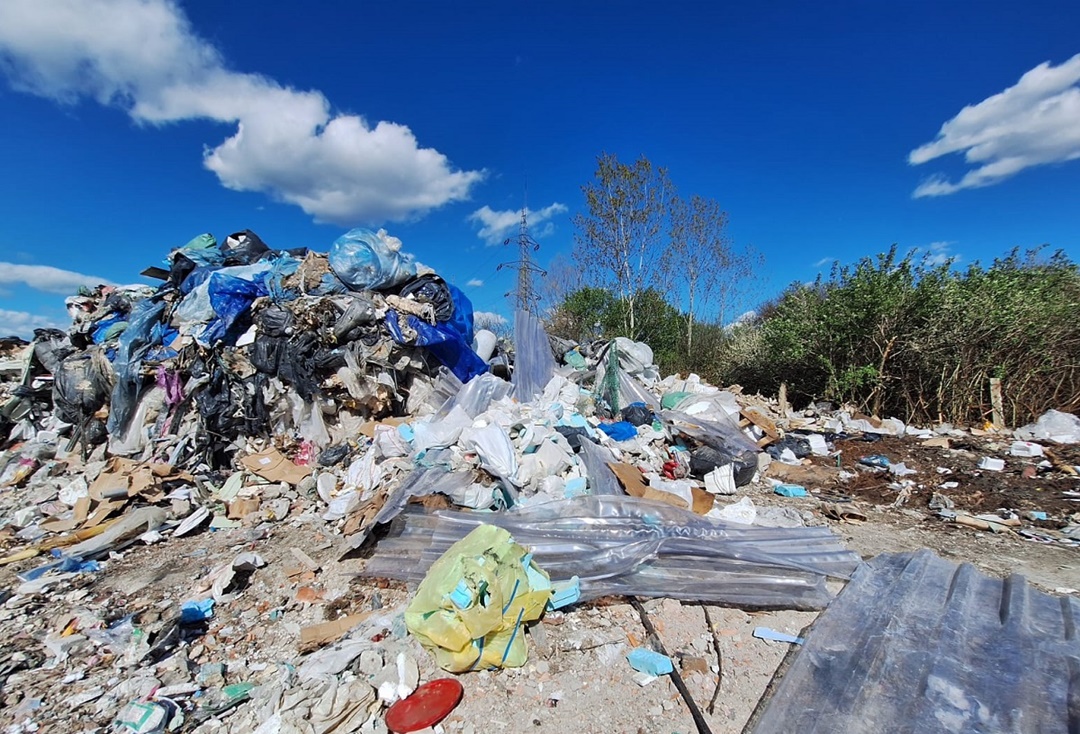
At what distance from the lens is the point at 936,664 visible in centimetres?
180

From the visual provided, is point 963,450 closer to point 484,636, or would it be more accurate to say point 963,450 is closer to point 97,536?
point 484,636

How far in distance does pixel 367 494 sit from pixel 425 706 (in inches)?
86.0

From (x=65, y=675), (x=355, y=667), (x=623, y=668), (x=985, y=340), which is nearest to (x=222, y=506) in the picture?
(x=65, y=675)

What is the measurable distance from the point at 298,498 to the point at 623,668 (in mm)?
3361

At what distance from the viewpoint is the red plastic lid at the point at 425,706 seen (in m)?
1.75

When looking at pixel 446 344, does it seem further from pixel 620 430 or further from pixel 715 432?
pixel 715 432

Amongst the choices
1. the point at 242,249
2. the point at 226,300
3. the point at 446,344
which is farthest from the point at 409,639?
the point at 242,249

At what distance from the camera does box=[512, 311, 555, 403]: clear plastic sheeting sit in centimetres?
604

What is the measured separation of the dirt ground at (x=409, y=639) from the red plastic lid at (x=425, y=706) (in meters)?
0.04

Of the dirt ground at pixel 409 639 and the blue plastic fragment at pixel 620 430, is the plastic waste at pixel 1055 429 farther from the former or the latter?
the blue plastic fragment at pixel 620 430

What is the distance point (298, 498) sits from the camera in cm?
426

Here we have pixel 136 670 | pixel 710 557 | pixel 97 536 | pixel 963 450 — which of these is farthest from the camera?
pixel 963 450

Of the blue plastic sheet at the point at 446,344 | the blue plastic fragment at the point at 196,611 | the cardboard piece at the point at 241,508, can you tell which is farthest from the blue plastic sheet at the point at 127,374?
the blue plastic fragment at the point at 196,611

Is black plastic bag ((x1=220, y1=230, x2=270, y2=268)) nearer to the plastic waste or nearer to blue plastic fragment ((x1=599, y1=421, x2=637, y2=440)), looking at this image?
blue plastic fragment ((x1=599, y1=421, x2=637, y2=440))
